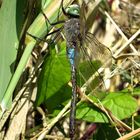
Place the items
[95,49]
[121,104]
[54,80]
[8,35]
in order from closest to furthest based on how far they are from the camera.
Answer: [8,35], [121,104], [54,80], [95,49]

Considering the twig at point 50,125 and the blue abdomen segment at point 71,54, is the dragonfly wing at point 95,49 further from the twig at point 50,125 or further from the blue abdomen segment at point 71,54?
the twig at point 50,125

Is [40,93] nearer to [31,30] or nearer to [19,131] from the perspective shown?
[19,131]

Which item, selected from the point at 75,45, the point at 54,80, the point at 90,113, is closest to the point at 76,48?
the point at 75,45

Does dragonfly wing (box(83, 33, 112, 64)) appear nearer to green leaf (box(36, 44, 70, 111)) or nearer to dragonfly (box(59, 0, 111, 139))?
dragonfly (box(59, 0, 111, 139))

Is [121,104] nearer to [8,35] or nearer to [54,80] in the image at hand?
[54,80]

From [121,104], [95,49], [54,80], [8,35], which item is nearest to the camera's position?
[8,35]

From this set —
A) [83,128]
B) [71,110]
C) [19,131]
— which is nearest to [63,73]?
[71,110]

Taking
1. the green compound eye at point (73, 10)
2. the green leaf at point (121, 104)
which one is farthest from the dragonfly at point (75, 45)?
the green leaf at point (121, 104)
